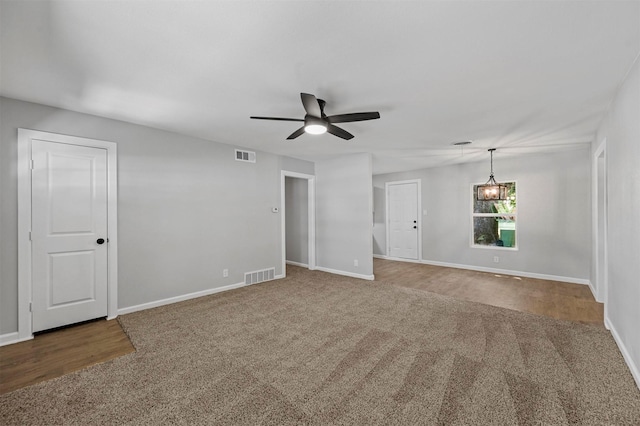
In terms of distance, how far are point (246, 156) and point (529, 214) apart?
5.69 metres

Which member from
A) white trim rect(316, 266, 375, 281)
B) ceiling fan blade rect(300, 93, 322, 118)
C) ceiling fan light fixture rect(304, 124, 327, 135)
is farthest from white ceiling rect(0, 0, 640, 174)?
white trim rect(316, 266, 375, 281)

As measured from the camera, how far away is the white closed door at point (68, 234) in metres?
2.92

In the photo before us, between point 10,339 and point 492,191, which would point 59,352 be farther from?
point 492,191

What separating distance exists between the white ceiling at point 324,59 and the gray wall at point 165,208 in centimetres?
28

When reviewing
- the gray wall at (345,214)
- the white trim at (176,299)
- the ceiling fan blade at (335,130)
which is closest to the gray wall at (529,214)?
the gray wall at (345,214)

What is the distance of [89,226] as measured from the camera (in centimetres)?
324

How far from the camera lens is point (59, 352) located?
8.47 feet

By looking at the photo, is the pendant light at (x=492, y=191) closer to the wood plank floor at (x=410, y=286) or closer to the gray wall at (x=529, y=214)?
the gray wall at (x=529, y=214)

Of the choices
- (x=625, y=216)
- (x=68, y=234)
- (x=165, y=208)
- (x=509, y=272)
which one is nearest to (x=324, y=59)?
(x=625, y=216)

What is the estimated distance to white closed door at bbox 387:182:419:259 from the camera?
A: 7047 millimetres

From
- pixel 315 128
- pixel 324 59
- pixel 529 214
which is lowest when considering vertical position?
pixel 529 214

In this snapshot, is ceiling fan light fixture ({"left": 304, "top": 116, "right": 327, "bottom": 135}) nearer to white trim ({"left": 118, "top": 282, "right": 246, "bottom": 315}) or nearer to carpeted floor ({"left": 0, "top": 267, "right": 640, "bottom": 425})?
carpeted floor ({"left": 0, "top": 267, "right": 640, "bottom": 425})

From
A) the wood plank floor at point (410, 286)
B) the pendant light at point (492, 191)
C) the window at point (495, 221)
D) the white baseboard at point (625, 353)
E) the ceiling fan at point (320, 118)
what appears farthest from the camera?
the window at point (495, 221)

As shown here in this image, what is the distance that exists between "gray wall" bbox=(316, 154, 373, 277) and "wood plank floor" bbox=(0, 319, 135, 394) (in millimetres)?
3764
